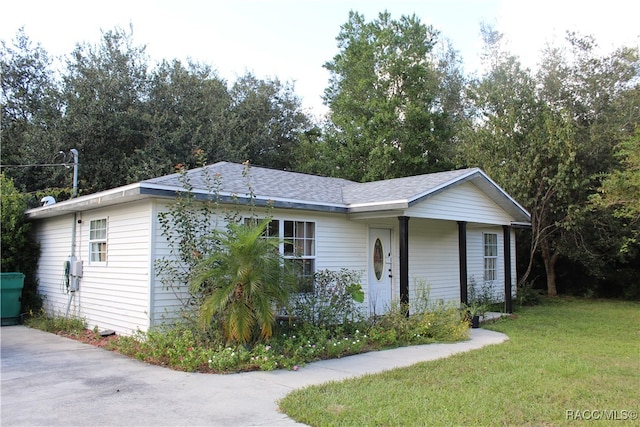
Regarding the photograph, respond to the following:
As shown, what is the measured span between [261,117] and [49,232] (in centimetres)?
1405

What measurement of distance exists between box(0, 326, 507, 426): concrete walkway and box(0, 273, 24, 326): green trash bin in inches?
114

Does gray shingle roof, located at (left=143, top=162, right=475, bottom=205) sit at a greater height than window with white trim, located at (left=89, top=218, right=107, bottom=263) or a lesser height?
greater

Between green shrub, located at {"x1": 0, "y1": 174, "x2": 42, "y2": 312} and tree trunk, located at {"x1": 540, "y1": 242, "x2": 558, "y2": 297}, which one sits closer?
green shrub, located at {"x1": 0, "y1": 174, "x2": 42, "y2": 312}

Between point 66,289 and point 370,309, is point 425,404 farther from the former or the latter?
point 66,289

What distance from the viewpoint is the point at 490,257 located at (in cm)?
1552

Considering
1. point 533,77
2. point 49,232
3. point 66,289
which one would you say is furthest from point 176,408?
point 533,77

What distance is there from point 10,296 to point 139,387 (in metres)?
6.94

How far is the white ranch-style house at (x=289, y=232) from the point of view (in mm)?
8195

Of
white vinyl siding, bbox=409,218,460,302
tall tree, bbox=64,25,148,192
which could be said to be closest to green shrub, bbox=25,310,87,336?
white vinyl siding, bbox=409,218,460,302

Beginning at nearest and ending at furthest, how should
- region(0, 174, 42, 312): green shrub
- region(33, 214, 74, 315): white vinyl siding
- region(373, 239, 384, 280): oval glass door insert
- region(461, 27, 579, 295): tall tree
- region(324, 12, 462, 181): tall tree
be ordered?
region(33, 214, 74, 315): white vinyl siding, region(373, 239, 384, 280): oval glass door insert, region(0, 174, 42, 312): green shrub, region(461, 27, 579, 295): tall tree, region(324, 12, 462, 181): tall tree

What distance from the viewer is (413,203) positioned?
9.71 m

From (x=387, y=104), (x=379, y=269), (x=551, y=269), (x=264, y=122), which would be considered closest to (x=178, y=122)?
(x=264, y=122)

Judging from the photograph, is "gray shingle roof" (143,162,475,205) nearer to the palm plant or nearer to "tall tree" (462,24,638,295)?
the palm plant

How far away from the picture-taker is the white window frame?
946cm
